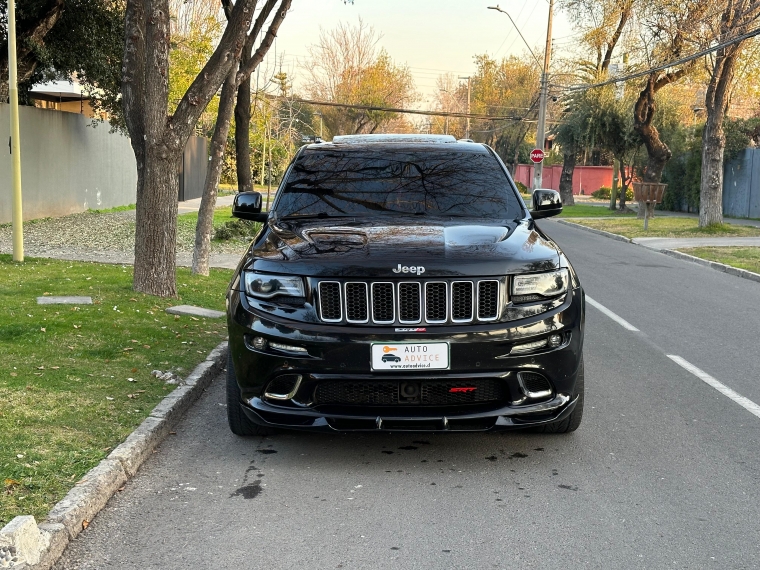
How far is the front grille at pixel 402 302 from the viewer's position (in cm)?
471

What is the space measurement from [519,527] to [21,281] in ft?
28.0

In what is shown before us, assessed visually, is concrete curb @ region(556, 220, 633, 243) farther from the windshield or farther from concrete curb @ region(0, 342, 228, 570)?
concrete curb @ region(0, 342, 228, 570)

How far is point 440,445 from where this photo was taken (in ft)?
17.7

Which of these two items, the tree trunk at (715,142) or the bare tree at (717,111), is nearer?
the bare tree at (717,111)

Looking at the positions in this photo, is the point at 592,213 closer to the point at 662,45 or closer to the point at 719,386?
the point at 662,45

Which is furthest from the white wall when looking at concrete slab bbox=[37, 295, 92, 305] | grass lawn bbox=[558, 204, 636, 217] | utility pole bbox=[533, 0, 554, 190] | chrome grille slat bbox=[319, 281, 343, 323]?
utility pole bbox=[533, 0, 554, 190]

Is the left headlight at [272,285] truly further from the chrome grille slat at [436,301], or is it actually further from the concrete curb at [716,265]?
the concrete curb at [716,265]

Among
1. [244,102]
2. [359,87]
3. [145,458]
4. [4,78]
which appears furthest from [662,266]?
[359,87]

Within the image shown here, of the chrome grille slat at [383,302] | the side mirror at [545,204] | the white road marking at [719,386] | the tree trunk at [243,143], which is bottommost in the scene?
the white road marking at [719,386]

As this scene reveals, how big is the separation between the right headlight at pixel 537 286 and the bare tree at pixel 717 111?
773 inches

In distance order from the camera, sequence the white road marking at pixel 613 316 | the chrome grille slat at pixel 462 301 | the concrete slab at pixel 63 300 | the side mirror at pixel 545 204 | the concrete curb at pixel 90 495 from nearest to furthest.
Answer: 1. the concrete curb at pixel 90 495
2. the chrome grille slat at pixel 462 301
3. the side mirror at pixel 545 204
4. the concrete slab at pixel 63 300
5. the white road marking at pixel 613 316

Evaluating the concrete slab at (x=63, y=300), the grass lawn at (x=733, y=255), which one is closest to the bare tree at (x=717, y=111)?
the grass lawn at (x=733, y=255)

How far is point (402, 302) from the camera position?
472cm

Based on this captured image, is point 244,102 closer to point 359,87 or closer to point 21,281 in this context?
point 21,281
